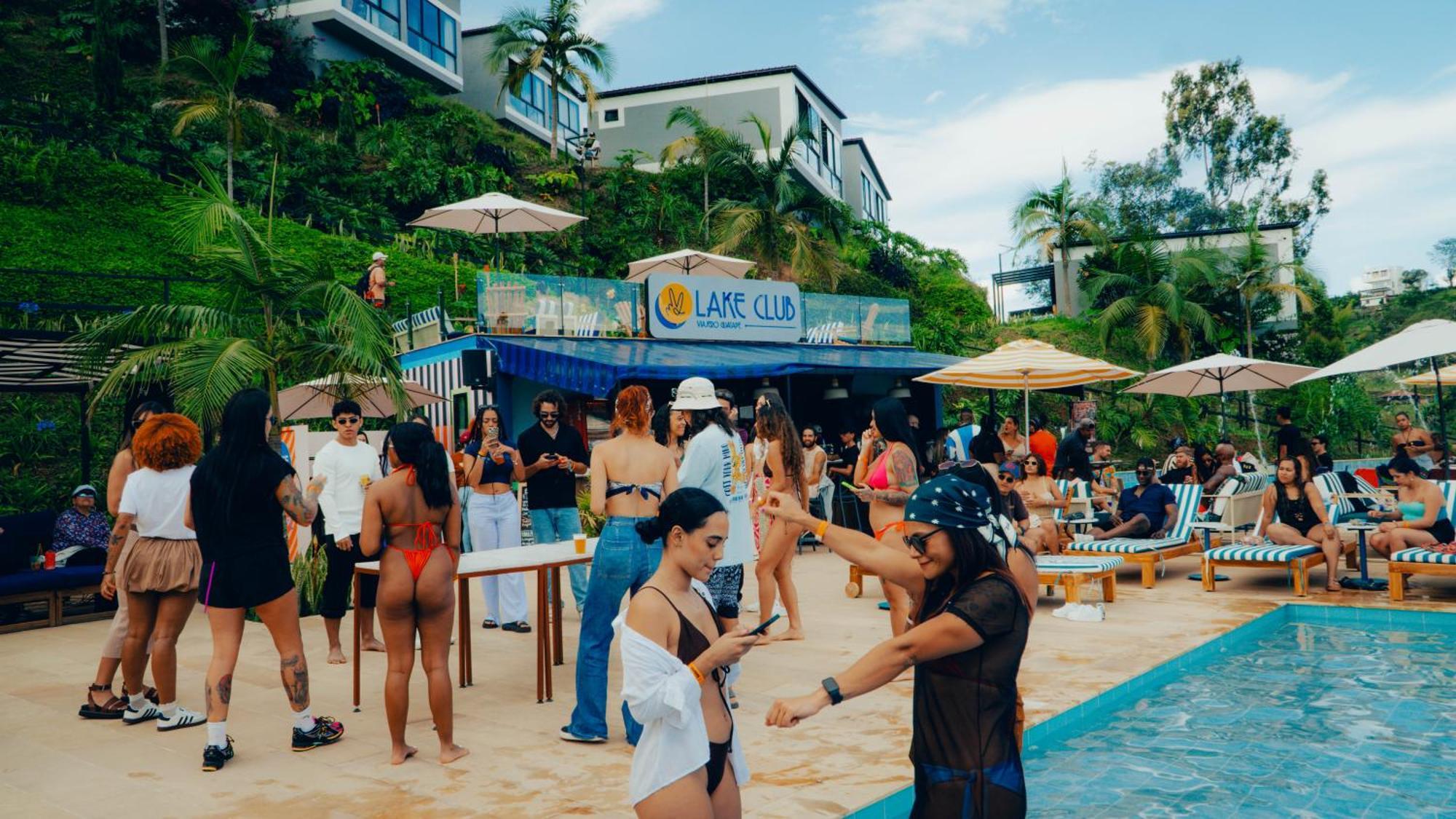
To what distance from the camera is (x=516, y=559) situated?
561cm

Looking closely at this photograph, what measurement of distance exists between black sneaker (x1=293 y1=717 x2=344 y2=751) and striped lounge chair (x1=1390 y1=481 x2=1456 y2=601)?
830 centimetres

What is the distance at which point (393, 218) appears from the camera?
2469 centimetres

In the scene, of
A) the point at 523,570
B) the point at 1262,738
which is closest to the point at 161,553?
the point at 523,570

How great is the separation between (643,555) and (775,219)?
2008cm

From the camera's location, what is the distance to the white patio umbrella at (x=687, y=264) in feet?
56.9

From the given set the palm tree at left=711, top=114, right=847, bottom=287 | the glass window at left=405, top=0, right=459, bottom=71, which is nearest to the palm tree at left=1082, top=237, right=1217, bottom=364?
the palm tree at left=711, top=114, right=847, bottom=287

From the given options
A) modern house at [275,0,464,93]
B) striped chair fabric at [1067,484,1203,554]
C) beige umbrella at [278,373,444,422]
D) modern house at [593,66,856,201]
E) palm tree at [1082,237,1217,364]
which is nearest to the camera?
beige umbrella at [278,373,444,422]

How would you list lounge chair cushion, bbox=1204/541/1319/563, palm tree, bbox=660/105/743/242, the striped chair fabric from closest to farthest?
lounge chair cushion, bbox=1204/541/1319/563, the striped chair fabric, palm tree, bbox=660/105/743/242

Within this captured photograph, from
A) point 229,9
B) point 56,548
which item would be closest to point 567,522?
point 56,548

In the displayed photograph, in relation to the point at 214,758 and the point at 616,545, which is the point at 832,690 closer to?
the point at 616,545

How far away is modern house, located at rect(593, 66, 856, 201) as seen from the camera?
33.4 meters

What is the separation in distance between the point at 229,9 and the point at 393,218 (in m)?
8.75

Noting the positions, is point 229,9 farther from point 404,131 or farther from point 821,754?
point 821,754

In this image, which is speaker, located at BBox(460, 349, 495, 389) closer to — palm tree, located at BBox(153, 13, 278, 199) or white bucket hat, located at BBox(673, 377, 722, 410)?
palm tree, located at BBox(153, 13, 278, 199)
